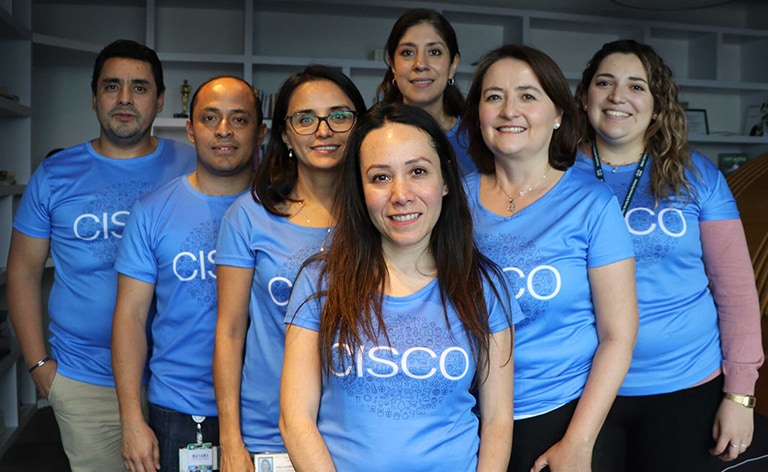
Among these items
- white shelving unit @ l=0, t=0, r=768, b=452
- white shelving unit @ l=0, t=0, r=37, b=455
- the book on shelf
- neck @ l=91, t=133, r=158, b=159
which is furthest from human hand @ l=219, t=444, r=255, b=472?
the book on shelf

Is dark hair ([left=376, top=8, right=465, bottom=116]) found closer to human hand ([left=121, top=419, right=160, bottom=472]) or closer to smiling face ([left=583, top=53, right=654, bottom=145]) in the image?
smiling face ([left=583, top=53, right=654, bottom=145])

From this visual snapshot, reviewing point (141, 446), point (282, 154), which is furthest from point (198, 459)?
point (282, 154)

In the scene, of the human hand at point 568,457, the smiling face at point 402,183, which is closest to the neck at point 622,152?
the smiling face at point 402,183

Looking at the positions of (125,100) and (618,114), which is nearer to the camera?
(618,114)

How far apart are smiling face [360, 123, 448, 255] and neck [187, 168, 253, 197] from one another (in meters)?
0.65

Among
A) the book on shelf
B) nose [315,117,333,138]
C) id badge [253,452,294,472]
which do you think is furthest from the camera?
the book on shelf

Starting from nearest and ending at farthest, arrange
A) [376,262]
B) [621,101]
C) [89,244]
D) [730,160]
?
1. [376,262]
2. [621,101]
3. [89,244]
4. [730,160]

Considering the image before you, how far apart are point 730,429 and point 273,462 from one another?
120 cm

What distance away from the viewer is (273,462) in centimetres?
179

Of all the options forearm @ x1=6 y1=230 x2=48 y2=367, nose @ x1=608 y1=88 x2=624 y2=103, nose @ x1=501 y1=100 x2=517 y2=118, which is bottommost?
forearm @ x1=6 y1=230 x2=48 y2=367

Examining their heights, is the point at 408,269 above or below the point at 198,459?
above

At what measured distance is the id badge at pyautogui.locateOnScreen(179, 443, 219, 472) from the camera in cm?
204

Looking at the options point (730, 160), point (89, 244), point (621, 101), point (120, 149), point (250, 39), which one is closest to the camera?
point (621, 101)

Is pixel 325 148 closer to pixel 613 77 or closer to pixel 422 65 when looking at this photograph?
pixel 422 65
